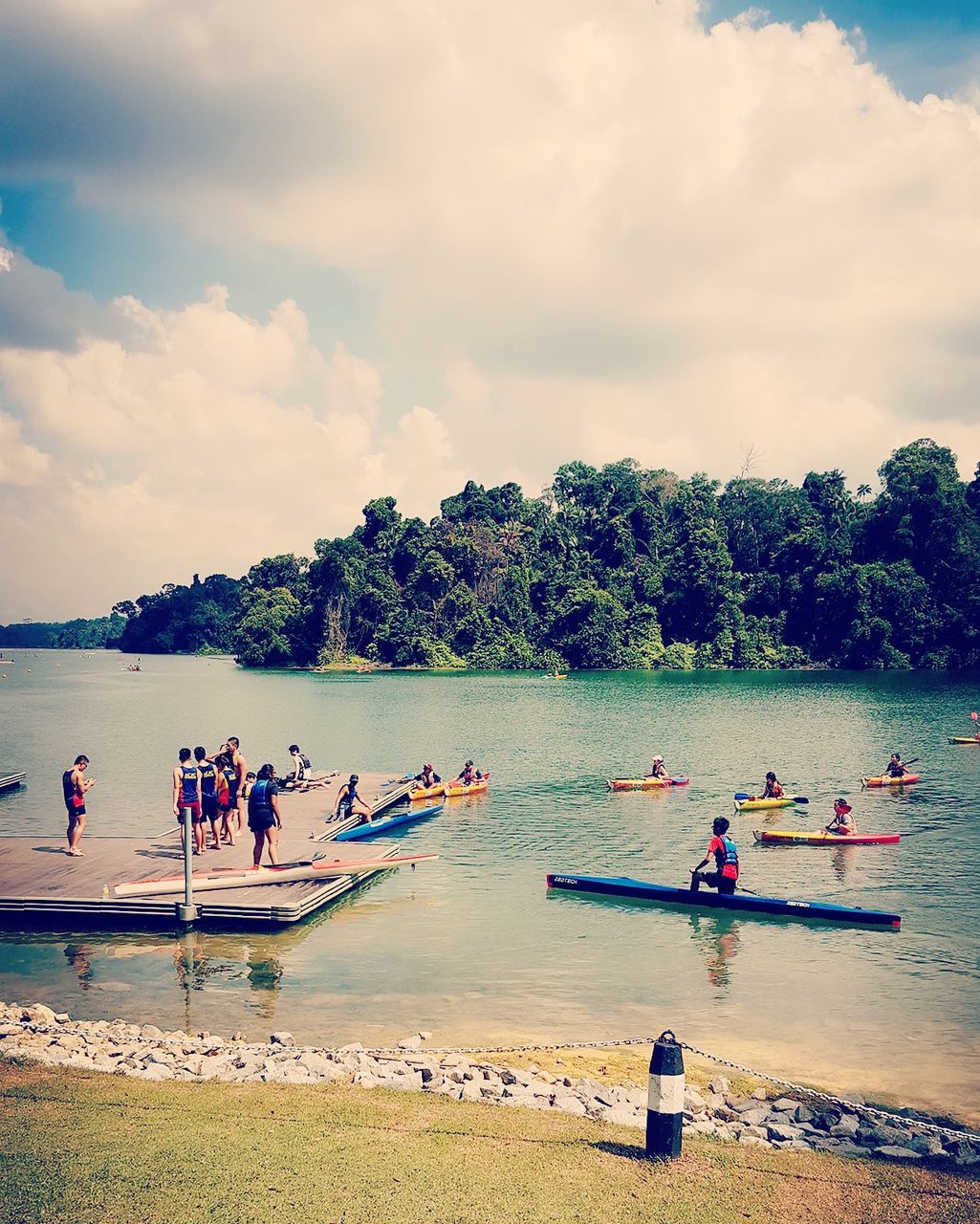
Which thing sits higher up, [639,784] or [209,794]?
[209,794]

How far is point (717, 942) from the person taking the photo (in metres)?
18.5

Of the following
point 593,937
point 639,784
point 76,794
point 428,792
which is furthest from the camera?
point 639,784

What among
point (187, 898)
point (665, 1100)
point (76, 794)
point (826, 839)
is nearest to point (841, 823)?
point (826, 839)

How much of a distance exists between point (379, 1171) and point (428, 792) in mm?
24840

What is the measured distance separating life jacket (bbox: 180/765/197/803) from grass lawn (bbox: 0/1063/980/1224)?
10.5m

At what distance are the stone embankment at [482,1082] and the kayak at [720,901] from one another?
837 centimetres

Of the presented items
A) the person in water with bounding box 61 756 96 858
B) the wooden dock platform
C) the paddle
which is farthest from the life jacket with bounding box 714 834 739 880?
the person in water with bounding box 61 756 96 858

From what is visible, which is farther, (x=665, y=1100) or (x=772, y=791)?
(x=772, y=791)

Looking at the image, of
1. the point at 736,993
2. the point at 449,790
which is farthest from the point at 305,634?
the point at 736,993

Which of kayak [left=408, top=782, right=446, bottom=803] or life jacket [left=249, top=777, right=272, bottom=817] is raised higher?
life jacket [left=249, top=777, right=272, bottom=817]

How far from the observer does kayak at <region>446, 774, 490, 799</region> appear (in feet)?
110

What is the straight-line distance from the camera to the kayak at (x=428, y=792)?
32.1m

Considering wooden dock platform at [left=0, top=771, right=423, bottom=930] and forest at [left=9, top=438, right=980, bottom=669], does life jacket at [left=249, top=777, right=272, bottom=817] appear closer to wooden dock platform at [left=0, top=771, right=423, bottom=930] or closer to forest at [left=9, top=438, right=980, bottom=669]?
wooden dock platform at [left=0, top=771, right=423, bottom=930]

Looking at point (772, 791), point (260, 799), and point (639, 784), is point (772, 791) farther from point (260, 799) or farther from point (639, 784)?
point (260, 799)
